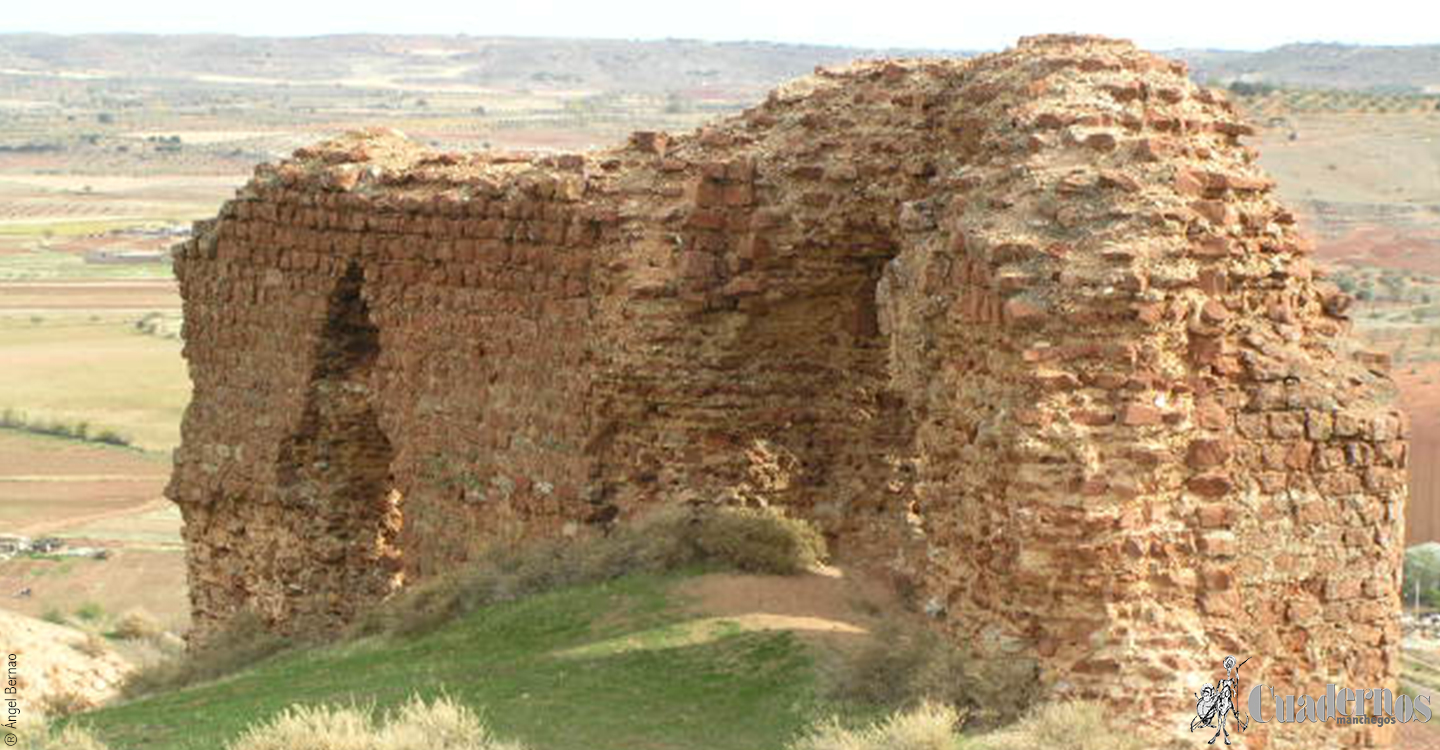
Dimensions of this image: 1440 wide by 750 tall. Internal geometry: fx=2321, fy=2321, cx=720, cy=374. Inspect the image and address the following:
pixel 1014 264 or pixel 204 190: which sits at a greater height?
pixel 1014 264

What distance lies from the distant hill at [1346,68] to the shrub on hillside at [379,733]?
141295mm

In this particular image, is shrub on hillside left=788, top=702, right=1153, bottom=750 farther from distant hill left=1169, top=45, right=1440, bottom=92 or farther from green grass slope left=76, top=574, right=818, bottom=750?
distant hill left=1169, top=45, right=1440, bottom=92

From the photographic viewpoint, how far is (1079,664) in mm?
10352

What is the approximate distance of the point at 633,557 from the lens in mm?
14133

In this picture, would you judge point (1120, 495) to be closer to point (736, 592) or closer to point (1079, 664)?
point (1079, 664)

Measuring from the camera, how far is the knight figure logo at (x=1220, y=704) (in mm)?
10391

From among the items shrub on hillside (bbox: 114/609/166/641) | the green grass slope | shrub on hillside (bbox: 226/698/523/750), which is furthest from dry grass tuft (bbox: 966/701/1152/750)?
shrub on hillside (bbox: 114/609/166/641)

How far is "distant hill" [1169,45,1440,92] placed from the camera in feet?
512

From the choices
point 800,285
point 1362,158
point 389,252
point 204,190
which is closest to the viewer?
point 800,285

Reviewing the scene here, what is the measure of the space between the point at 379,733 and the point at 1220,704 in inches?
152

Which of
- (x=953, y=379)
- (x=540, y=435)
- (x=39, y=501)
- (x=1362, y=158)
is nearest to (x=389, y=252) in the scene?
(x=540, y=435)

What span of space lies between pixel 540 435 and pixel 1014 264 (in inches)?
208

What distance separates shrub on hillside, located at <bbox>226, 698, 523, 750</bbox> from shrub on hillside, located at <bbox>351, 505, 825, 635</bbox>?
10.1 feet

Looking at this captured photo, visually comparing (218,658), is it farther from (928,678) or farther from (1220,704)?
(1220,704)
